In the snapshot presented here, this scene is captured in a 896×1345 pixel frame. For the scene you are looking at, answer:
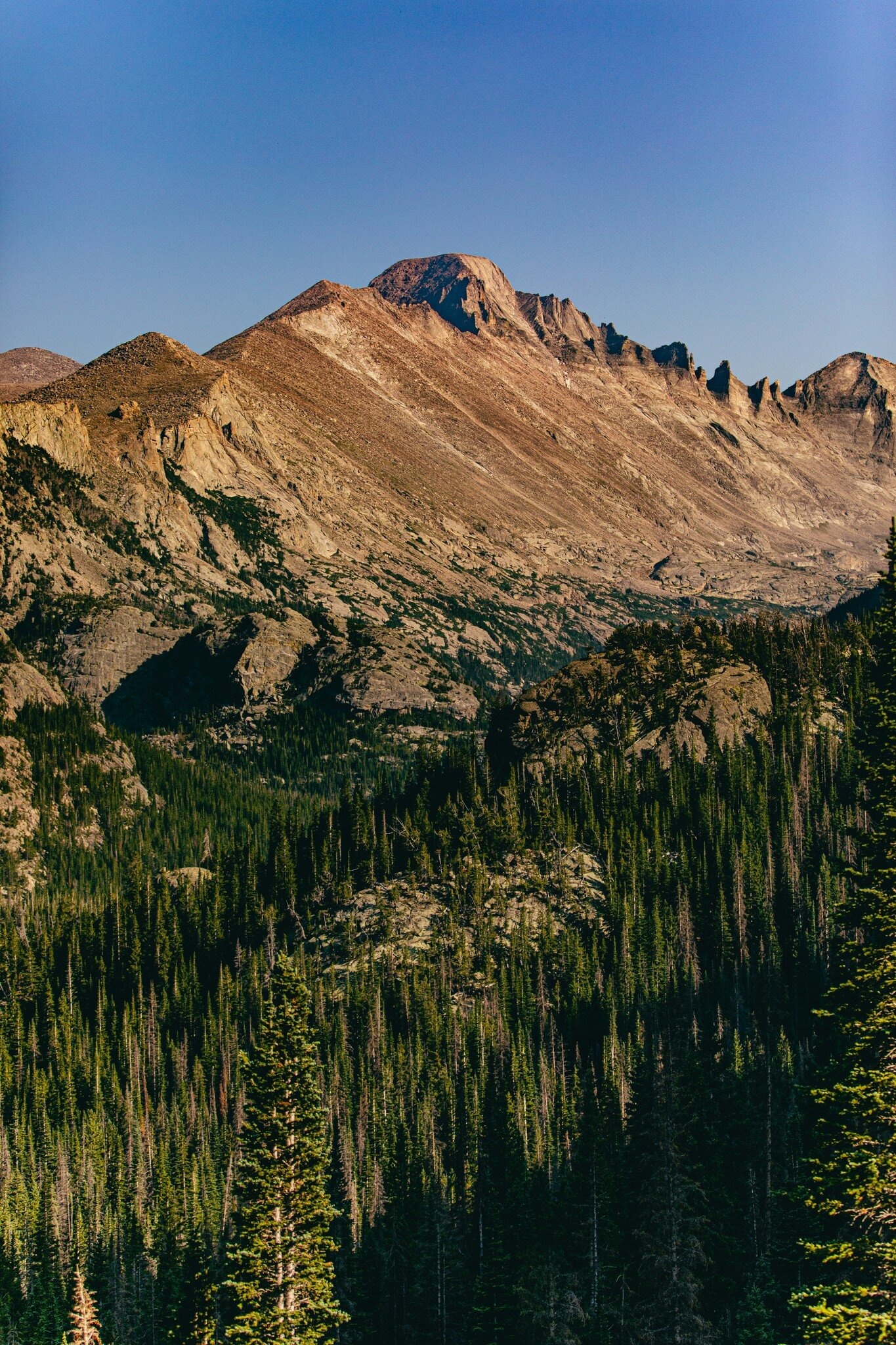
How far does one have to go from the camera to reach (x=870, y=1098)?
108 ft

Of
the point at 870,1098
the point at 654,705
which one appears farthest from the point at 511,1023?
the point at 870,1098

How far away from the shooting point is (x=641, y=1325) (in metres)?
61.5

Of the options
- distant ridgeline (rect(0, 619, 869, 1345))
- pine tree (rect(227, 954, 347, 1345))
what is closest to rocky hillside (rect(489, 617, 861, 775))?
distant ridgeline (rect(0, 619, 869, 1345))

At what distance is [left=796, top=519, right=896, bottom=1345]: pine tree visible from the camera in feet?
101

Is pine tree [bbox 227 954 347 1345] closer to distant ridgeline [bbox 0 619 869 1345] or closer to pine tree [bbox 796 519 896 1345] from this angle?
distant ridgeline [bbox 0 619 869 1345]

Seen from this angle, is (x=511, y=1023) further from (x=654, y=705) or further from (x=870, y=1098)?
(x=870, y=1098)

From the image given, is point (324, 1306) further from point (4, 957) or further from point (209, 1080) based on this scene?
point (4, 957)

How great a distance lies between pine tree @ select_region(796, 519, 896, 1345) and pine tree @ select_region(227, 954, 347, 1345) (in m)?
14.8

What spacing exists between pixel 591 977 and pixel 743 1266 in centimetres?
5911

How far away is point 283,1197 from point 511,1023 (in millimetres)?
85589

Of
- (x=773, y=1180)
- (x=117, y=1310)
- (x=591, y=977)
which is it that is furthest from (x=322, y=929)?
Result: (x=773, y=1180)

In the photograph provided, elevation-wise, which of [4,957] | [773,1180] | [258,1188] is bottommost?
[773,1180]

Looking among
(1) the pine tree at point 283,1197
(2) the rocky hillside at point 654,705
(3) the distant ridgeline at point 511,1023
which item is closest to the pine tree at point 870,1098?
(1) the pine tree at point 283,1197

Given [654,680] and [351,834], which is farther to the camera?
[654,680]
